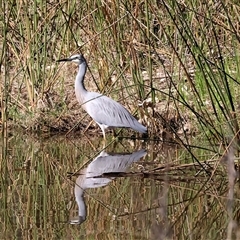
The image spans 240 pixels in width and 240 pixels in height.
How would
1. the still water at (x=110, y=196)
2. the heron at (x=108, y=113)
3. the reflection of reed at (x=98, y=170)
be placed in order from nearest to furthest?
the still water at (x=110, y=196) → the reflection of reed at (x=98, y=170) → the heron at (x=108, y=113)

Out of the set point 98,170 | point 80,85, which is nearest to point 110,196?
point 98,170

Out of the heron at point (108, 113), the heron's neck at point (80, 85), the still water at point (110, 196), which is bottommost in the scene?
the still water at point (110, 196)

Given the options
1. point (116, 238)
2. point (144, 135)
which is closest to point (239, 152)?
point (116, 238)

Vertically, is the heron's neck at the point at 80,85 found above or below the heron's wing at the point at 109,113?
above

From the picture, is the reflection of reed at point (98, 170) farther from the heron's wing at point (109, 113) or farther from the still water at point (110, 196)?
the heron's wing at point (109, 113)

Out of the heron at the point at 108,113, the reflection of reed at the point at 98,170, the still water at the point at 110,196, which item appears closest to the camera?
the still water at the point at 110,196

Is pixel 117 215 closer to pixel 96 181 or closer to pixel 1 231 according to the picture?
pixel 1 231

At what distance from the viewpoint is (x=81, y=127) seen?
973 centimetres

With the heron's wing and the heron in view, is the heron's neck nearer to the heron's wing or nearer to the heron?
the heron

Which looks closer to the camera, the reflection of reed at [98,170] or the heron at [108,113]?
the reflection of reed at [98,170]

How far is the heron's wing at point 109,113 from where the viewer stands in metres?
9.08

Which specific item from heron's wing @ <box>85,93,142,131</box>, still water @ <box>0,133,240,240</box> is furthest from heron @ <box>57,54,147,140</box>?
still water @ <box>0,133,240,240</box>

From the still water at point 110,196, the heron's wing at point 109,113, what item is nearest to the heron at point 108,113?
the heron's wing at point 109,113

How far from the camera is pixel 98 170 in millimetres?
7160
